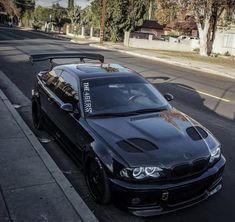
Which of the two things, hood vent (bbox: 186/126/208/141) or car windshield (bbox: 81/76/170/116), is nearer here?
hood vent (bbox: 186/126/208/141)

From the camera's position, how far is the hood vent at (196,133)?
5.15 metres

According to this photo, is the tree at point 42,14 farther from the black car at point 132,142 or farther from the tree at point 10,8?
the black car at point 132,142

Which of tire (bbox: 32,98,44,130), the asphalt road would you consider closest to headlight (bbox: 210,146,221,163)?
the asphalt road

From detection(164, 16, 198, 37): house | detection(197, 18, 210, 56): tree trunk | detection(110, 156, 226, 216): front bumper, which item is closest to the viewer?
detection(110, 156, 226, 216): front bumper

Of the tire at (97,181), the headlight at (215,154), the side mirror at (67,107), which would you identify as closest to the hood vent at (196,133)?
the headlight at (215,154)

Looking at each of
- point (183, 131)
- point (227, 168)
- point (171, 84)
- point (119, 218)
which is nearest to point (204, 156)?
point (183, 131)

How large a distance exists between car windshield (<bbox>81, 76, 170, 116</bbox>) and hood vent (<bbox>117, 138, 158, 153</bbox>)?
32.8 inches

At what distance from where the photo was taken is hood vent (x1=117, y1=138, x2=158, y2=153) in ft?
15.4

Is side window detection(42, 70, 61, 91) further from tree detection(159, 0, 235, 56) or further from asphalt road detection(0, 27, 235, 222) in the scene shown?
tree detection(159, 0, 235, 56)

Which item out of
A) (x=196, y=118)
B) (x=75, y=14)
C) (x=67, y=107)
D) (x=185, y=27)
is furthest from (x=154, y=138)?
(x=75, y=14)

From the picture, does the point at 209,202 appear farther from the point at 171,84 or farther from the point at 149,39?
the point at 149,39

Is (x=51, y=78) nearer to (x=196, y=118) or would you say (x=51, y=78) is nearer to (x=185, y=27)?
(x=196, y=118)

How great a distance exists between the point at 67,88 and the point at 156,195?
2.68 metres

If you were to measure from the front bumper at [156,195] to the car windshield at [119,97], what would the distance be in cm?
139
